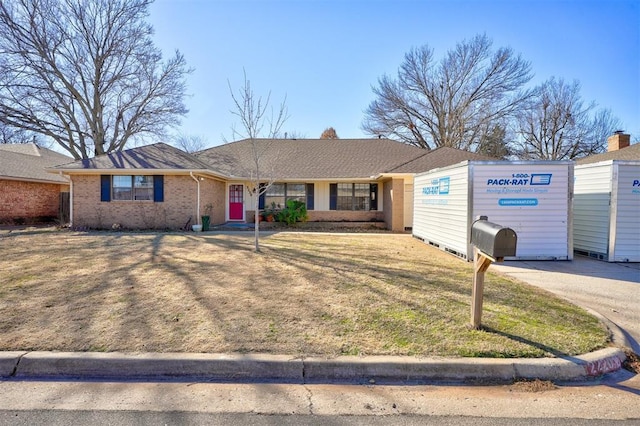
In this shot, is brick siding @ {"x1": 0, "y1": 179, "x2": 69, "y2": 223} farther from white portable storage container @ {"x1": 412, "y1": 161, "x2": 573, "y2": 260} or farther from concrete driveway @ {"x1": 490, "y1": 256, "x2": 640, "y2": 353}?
concrete driveway @ {"x1": 490, "y1": 256, "x2": 640, "y2": 353}

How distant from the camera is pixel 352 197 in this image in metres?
18.0

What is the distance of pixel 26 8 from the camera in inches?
778

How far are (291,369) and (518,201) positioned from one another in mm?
7725

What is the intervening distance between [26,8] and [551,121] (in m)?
41.8

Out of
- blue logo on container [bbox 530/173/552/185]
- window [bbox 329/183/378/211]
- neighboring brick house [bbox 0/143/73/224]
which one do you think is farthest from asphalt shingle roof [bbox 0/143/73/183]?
blue logo on container [bbox 530/173/552/185]

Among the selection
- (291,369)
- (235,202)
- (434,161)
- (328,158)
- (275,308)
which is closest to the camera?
(291,369)

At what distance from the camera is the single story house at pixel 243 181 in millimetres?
15141

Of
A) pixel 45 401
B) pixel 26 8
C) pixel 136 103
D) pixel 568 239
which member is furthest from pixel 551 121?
pixel 26 8

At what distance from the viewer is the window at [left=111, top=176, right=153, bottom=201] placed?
15.2m

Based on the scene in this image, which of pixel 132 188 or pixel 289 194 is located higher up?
pixel 132 188

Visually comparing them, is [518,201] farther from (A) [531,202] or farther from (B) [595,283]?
(B) [595,283]

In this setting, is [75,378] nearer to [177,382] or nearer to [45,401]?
[45,401]

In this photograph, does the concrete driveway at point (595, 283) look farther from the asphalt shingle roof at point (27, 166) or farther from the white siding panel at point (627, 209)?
the asphalt shingle roof at point (27, 166)

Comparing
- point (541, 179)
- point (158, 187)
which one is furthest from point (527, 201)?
point (158, 187)
